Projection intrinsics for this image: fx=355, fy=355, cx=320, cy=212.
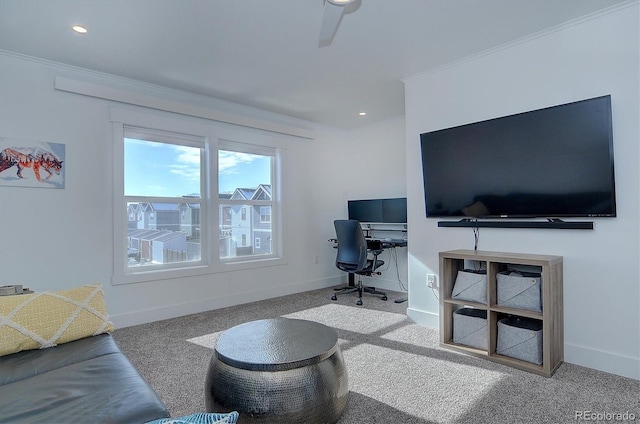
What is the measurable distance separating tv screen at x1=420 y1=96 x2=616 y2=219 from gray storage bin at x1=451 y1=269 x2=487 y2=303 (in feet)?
1.64

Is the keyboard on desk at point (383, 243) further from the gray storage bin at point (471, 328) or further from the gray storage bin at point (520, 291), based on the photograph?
the gray storage bin at point (520, 291)

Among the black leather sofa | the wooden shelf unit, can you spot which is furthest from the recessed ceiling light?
the wooden shelf unit

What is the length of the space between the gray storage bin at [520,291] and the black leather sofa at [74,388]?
7.45 ft

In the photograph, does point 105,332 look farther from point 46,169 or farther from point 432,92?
point 432,92

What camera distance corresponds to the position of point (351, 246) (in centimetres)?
432

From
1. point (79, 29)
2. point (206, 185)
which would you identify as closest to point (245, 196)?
point (206, 185)

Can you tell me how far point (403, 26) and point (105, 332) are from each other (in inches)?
106

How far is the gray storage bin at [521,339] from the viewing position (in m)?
2.34

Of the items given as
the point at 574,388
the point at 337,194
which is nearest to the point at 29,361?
the point at 574,388

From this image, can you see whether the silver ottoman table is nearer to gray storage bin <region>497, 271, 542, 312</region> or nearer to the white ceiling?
gray storage bin <region>497, 271, 542, 312</region>

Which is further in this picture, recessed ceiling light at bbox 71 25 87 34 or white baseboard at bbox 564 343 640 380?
recessed ceiling light at bbox 71 25 87 34

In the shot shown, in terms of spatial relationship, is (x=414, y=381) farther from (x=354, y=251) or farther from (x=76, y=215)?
(x=76, y=215)

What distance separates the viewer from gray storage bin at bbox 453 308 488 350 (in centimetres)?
260

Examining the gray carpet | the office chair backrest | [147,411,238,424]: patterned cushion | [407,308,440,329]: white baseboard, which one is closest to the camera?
[147,411,238,424]: patterned cushion
